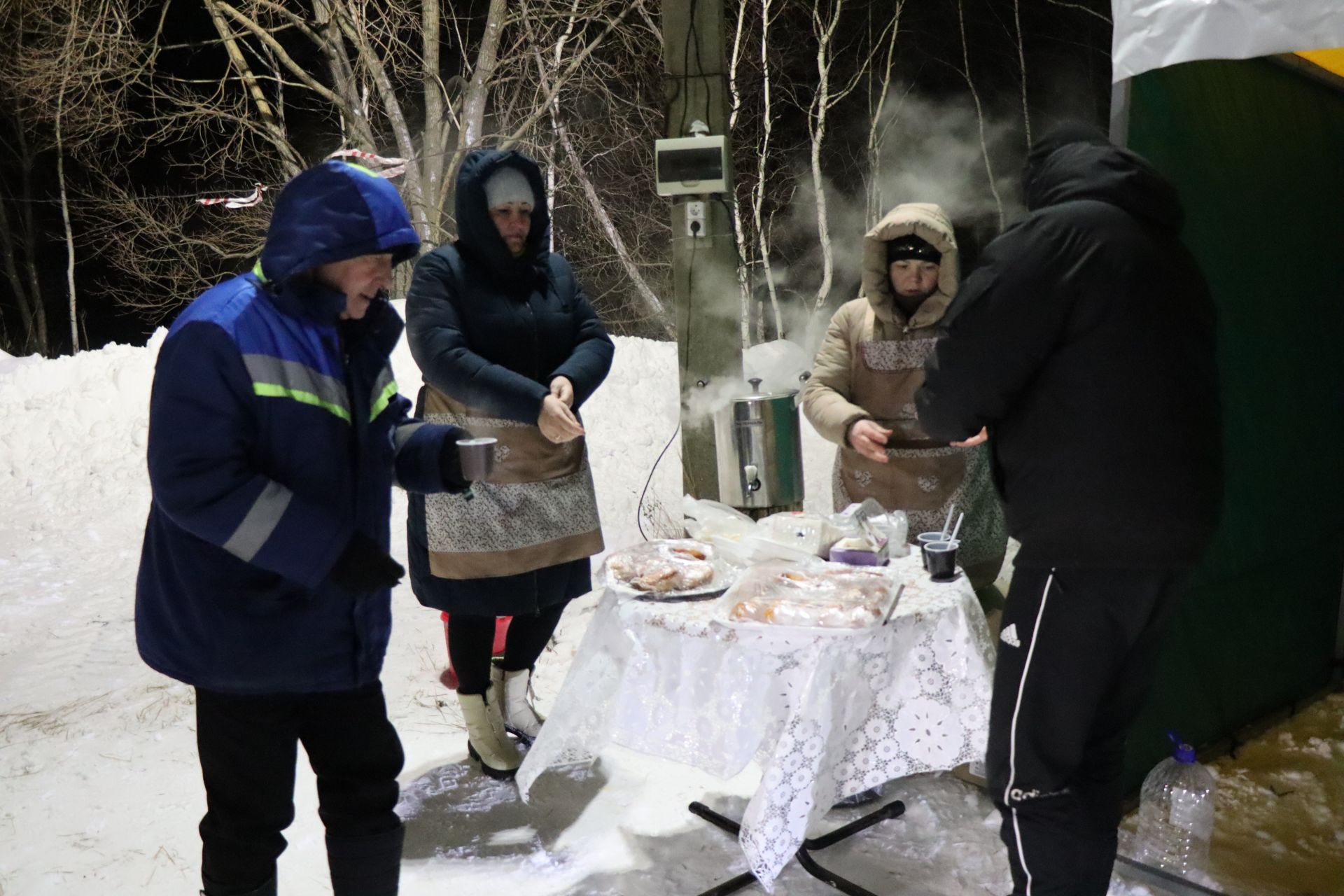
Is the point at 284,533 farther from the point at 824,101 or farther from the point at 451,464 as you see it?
the point at 824,101

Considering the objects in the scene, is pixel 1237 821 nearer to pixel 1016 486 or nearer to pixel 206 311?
pixel 1016 486

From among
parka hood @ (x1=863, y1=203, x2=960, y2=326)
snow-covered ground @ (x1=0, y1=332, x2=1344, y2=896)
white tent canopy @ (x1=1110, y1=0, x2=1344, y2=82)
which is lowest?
snow-covered ground @ (x1=0, y1=332, x2=1344, y2=896)

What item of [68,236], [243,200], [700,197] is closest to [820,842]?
[700,197]

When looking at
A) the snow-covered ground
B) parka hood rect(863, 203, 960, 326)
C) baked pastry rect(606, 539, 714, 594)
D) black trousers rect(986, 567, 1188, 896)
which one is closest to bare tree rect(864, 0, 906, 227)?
the snow-covered ground

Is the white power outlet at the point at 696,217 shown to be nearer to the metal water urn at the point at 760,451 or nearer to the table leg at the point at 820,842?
the metal water urn at the point at 760,451

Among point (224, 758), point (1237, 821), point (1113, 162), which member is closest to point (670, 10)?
point (1113, 162)

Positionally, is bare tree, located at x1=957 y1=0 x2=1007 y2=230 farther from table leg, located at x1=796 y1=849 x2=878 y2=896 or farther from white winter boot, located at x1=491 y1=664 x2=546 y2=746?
table leg, located at x1=796 y1=849 x2=878 y2=896

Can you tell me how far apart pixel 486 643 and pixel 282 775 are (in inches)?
50.6

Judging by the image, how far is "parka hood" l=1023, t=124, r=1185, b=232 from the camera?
1945mm

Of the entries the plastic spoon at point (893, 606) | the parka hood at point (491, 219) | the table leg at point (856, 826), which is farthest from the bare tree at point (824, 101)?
the plastic spoon at point (893, 606)

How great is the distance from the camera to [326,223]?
1909 millimetres

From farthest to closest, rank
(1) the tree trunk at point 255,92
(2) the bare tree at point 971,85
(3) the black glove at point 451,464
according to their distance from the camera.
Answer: (1) the tree trunk at point 255,92 → (2) the bare tree at point 971,85 → (3) the black glove at point 451,464

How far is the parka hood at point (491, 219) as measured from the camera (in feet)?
10.1

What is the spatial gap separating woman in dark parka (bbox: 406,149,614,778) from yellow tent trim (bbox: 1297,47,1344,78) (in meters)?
2.75
